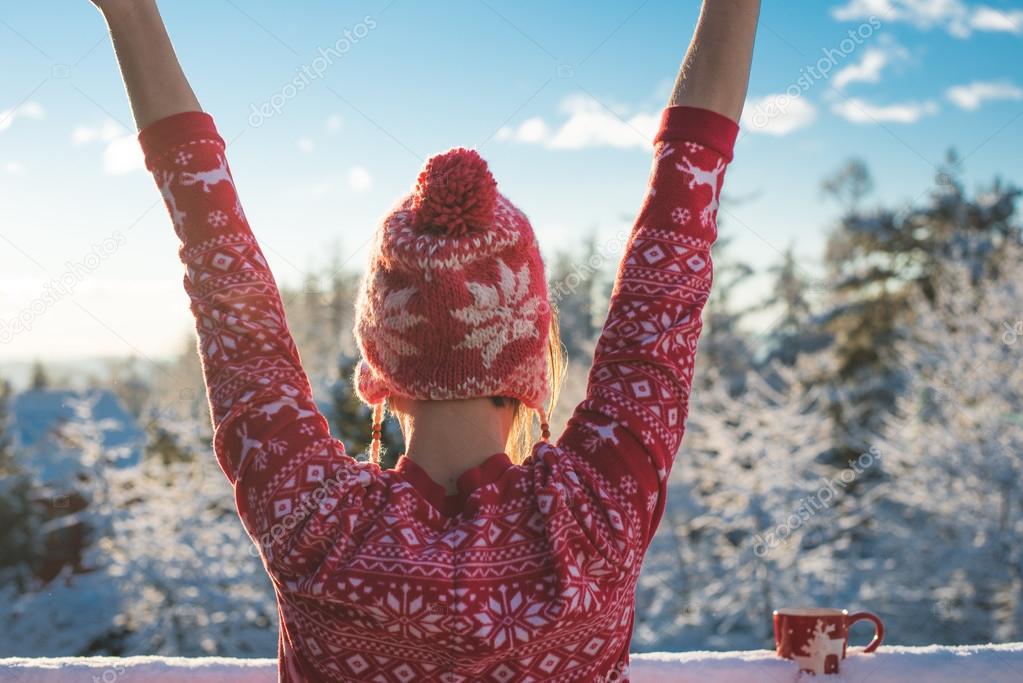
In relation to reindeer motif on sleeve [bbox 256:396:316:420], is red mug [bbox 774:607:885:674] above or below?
below

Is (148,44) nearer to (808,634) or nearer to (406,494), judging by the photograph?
(406,494)

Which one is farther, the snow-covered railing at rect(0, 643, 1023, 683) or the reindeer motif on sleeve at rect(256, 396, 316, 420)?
the snow-covered railing at rect(0, 643, 1023, 683)

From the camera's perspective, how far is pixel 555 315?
1.00 meters

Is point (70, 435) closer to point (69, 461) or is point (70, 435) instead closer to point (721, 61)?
point (69, 461)

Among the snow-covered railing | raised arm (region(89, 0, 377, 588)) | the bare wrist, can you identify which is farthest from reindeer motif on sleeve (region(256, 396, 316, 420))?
the snow-covered railing

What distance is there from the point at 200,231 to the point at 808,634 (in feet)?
4.42

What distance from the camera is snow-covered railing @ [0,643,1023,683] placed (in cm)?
168

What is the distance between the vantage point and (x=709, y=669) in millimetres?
1694

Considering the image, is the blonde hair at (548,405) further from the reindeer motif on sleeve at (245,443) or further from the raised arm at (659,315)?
the reindeer motif on sleeve at (245,443)

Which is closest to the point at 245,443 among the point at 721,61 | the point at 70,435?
the point at 721,61

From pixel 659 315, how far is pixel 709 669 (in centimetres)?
111

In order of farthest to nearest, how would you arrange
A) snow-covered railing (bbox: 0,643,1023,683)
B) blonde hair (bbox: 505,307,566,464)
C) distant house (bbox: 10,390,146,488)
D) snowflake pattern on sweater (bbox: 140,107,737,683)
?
distant house (bbox: 10,390,146,488), snow-covered railing (bbox: 0,643,1023,683), blonde hair (bbox: 505,307,566,464), snowflake pattern on sweater (bbox: 140,107,737,683)

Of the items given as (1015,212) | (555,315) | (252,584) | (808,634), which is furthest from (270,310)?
(1015,212)

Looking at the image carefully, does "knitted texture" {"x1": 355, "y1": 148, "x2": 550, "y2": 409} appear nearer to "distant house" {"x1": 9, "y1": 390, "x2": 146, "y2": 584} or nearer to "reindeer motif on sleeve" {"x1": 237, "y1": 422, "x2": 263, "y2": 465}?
"reindeer motif on sleeve" {"x1": 237, "y1": 422, "x2": 263, "y2": 465}
